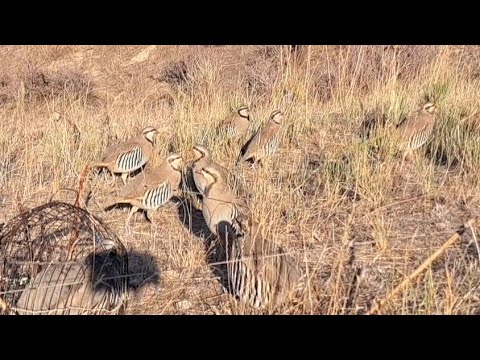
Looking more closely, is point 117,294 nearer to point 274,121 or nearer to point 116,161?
point 116,161

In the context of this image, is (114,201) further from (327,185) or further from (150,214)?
(327,185)

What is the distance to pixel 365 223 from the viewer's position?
14.8 feet

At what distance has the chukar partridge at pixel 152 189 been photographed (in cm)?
517

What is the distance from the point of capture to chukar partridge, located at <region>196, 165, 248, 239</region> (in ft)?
14.5

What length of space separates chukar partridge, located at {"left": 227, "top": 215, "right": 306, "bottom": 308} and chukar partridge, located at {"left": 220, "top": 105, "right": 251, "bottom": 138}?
3273mm

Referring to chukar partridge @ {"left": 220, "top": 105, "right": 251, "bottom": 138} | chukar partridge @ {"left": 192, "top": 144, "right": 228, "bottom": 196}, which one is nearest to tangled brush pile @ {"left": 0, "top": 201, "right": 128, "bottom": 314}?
chukar partridge @ {"left": 192, "top": 144, "right": 228, "bottom": 196}

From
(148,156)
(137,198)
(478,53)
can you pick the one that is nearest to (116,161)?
(148,156)

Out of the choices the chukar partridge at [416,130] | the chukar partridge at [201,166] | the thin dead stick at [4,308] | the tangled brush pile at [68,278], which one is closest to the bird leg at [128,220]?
the chukar partridge at [201,166]

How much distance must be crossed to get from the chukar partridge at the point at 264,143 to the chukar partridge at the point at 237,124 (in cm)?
43

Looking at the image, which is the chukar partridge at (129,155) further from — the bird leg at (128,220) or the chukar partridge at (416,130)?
the chukar partridge at (416,130)

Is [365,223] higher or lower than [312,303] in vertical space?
higher

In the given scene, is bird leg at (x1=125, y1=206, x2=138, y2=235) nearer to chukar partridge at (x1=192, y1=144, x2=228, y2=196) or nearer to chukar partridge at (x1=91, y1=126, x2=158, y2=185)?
chukar partridge at (x1=192, y1=144, x2=228, y2=196)

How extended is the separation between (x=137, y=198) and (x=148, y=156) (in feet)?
3.93

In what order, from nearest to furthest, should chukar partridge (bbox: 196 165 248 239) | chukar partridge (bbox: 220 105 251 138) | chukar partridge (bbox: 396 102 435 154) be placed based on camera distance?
chukar partridge (bbox: 196 165 248 239) → chukar partridge (bbox: 396 102 435 154) → chukar partridge (bbox: 220 105 251 138)
